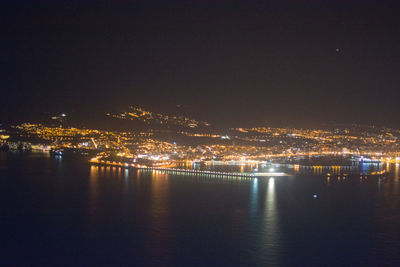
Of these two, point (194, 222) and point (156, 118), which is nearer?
point (194, 222)

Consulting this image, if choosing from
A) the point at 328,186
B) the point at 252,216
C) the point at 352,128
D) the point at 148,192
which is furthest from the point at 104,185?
the point at 352,128

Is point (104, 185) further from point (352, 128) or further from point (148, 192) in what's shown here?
point (352, 128)

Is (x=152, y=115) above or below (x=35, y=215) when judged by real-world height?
above

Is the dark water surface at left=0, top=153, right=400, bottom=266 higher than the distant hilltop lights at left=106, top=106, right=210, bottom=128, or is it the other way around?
the distant hilltop lights at left=106, top=106, right=210, bottom=128

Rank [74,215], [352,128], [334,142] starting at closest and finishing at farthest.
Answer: [74,215] < [334,142] < [352,128]

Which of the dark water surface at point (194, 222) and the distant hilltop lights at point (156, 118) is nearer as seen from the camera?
the dark water surface at point (194, 222)

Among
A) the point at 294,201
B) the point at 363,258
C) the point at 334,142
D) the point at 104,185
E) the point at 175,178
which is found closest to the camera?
the point at 363,258

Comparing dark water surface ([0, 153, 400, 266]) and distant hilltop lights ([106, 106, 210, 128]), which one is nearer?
dark water surface ([0, 153, 400, 266])

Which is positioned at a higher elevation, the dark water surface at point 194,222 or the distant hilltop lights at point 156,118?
the distant hilltop lights at point 156,118
